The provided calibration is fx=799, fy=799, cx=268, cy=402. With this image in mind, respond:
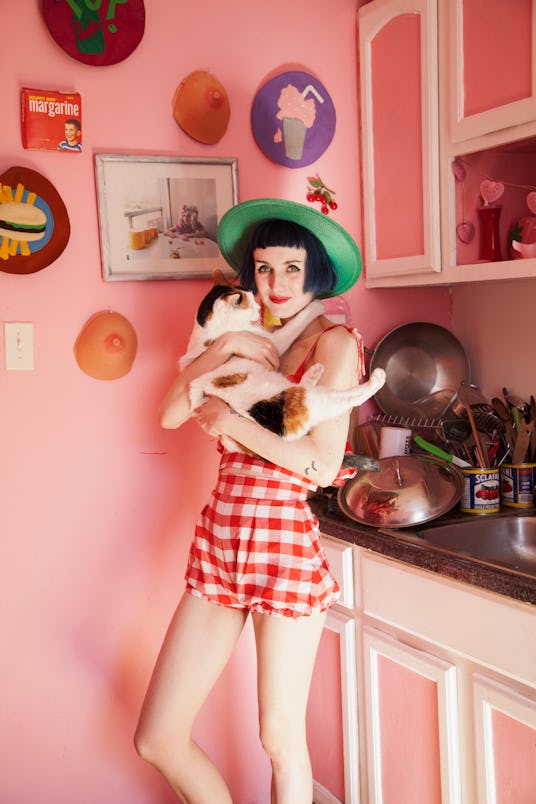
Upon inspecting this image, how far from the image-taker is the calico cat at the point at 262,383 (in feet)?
5.08

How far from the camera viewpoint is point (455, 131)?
1997 mm

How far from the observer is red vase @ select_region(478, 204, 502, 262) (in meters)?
2.03

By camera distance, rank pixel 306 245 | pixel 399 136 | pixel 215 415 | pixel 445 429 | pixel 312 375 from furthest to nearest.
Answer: pixel 445 429
pixel 399 136
pixel 306 245
pixel 215 415
pixel 312 375

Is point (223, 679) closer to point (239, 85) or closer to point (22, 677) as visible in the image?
point (22, 677)

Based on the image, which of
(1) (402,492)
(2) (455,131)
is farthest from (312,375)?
(2) (455,131)

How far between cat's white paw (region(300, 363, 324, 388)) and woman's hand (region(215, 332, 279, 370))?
14cm

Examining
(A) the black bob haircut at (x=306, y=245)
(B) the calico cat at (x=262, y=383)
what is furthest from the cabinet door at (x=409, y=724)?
(A) the black bob haircut at (x=306, y=245)

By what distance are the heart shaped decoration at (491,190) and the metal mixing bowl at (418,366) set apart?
52 cm

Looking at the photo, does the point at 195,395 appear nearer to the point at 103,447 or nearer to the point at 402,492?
the point at 103,447

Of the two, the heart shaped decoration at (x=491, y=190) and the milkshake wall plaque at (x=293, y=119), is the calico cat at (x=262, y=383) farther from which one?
the milkshake wall plaque at (x=293, y=119)

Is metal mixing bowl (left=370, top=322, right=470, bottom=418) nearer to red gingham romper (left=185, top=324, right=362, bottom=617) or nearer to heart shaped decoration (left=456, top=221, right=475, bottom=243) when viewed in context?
heart shaped decoration (left=456, top=221, right=475, bottom=243)

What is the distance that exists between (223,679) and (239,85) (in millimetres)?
1697

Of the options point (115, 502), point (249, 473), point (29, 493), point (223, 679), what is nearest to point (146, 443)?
point (115, 502)

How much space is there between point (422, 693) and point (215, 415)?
798 millimetres
